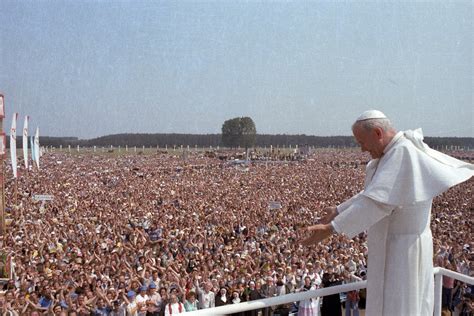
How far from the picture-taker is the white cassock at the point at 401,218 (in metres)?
1.89

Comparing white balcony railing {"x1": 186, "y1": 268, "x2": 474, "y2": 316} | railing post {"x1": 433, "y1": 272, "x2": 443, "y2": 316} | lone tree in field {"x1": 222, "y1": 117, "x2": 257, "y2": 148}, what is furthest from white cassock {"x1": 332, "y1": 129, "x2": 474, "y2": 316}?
lone tree in field {"x1": 222, "y1": 117, "x2": 257, "y2": 148}

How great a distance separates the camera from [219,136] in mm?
115562

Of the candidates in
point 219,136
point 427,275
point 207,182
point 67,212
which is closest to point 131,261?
point 67,212

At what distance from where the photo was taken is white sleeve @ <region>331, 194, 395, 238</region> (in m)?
1.86

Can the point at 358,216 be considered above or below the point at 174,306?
above

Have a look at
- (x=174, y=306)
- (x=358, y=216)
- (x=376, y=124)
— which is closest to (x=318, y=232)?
(x=358, y=216)

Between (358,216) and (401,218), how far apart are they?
0.99 feet

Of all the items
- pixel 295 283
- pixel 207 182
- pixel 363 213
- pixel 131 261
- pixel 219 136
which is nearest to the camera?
pixel 363 213

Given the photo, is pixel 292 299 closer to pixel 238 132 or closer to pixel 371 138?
pixel 371 138

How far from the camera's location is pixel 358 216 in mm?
1858

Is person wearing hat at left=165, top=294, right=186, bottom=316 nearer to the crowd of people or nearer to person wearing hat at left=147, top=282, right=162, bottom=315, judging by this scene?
the crowd of people

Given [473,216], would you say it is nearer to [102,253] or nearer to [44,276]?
[102,253]

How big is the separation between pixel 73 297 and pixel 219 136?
108 m

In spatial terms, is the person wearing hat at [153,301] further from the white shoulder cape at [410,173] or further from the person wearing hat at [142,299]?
the white shoulder cape at [410,173]
